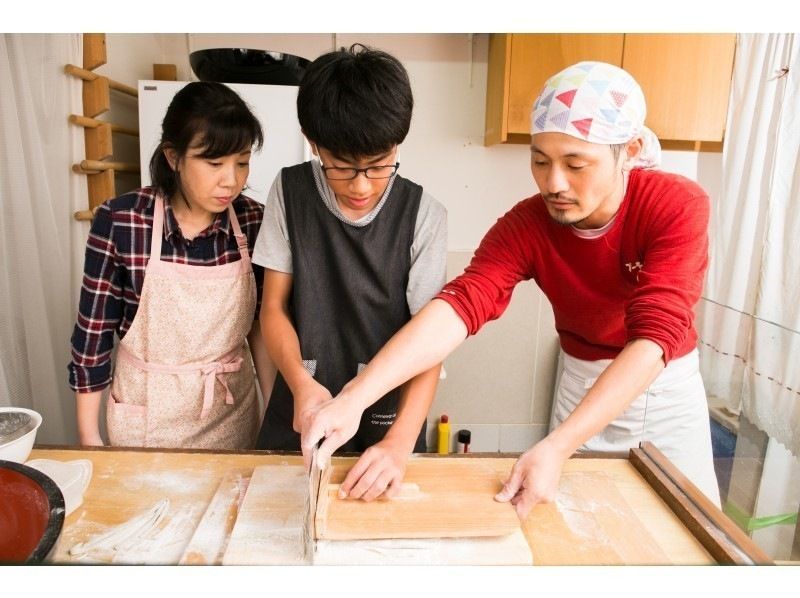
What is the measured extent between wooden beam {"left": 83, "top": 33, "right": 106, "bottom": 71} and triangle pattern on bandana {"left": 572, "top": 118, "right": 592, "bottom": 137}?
783 millimetres

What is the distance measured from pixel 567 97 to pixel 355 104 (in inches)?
9.5

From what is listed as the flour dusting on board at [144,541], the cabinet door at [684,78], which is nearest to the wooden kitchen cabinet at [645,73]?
the cabinet door at [684,78]

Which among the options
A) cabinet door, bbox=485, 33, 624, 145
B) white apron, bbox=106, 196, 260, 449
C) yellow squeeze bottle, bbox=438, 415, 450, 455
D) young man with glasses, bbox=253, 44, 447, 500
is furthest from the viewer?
yellow squeeze bottle, bbox=438, 415, 450, 455

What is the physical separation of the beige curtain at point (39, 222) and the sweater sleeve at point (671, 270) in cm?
90

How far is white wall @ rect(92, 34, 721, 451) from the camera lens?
3.93 ft

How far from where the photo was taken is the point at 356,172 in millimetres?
669

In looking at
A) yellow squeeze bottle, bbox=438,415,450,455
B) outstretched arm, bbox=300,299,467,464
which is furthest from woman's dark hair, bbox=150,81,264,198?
yellow squeeze bottle, bbox=438,415,450,455

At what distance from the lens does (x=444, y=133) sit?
1482mm

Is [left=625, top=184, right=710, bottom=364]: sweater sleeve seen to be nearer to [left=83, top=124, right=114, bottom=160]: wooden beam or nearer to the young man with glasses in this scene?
the young man with glasses

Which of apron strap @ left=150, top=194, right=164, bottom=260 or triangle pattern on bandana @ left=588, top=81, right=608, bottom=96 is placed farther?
apron strap @ left=150, top=194, right=164, bottom=260

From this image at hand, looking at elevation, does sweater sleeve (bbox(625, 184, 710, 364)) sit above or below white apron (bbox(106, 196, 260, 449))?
above

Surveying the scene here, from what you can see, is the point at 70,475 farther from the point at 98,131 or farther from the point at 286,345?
the point at 98,131
